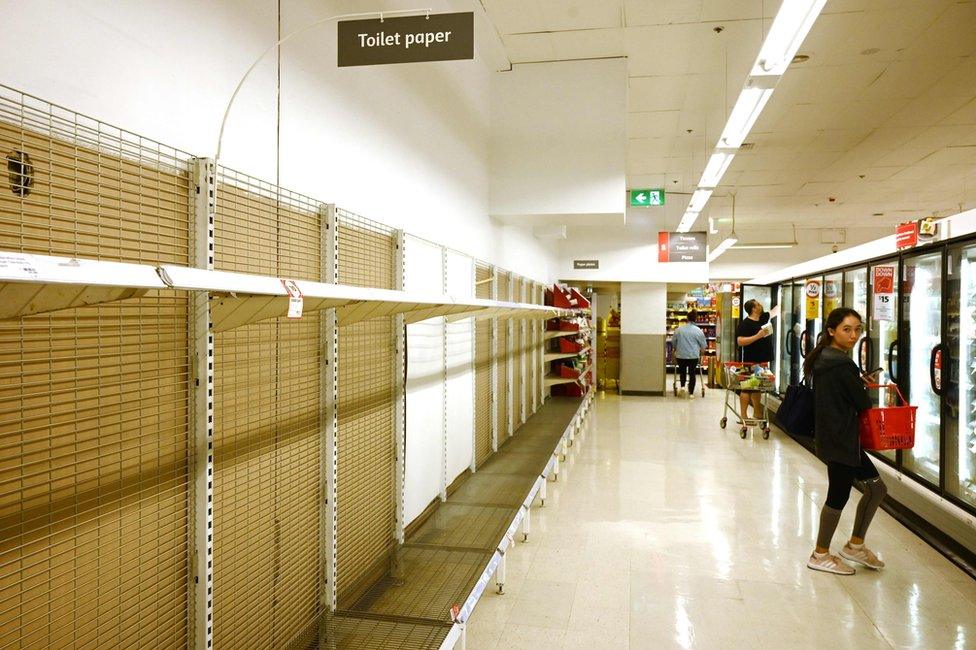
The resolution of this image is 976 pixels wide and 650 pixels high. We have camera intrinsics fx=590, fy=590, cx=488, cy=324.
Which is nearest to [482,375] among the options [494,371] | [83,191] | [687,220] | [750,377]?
[494,371]

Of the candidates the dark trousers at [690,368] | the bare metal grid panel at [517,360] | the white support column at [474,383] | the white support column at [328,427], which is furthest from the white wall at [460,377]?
the dark trousers at [690,368]

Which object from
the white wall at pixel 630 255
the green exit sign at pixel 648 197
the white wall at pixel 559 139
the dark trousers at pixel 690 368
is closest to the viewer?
the white wall at pixel 559 139

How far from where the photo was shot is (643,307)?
1259 centimetres

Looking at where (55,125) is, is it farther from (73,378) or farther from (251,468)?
(251,468)

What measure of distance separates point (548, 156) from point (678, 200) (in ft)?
21.8

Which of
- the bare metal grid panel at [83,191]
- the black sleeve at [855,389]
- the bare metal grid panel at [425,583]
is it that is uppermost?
the bare metal grid panel at [83,191]

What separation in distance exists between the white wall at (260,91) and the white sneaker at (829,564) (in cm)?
362

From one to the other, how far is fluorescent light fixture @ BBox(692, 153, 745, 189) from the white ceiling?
935mm

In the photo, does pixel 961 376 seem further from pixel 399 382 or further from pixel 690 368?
pixel 690 368

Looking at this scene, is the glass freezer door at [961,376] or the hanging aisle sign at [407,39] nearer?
the hanging aisle sign at [407,39]

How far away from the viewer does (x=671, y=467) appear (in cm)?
675

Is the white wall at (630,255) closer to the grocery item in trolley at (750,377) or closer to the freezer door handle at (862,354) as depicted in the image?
the grocery item in trolley at (750,377)

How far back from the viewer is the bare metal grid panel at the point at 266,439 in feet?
7.04

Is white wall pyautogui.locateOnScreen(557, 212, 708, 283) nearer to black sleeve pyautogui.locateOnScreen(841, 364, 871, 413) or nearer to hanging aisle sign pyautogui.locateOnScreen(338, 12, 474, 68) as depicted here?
black sleeve pyautogui.locateOnScreen(841, 364, 871, 413)
